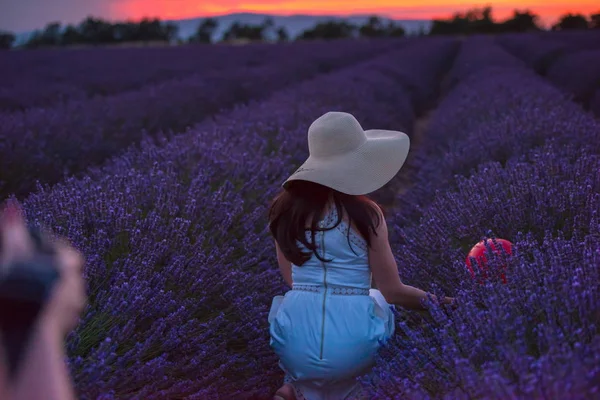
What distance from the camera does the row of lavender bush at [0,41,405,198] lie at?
15.8 ft

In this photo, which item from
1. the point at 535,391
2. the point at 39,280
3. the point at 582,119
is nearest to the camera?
the point at 39,280

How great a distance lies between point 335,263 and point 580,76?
9.46 metres

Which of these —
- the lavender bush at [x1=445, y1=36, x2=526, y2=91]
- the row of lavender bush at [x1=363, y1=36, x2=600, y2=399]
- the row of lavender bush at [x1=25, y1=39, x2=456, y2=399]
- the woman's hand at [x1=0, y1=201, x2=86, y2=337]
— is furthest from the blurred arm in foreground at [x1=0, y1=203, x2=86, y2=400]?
the lavender bush at [x1=445, y1=36, x2=526, y2=91]

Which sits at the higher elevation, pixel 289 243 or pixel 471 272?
pixel 289 243

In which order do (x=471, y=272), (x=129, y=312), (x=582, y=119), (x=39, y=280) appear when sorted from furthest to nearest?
1. (x=582, y=119)
2. (x=471, y=272)
3. (x=129, y=312)
4. (x=39, y=280)

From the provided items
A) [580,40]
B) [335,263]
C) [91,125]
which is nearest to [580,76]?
[91,125]

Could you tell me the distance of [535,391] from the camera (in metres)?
1.35

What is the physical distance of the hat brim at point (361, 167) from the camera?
222 cm

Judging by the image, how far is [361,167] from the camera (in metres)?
2.30

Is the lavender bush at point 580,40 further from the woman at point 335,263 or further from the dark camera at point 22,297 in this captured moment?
the dark camera at point 22,297

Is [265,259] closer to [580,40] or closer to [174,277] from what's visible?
[174,277]

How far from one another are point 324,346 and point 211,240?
34.8 inches

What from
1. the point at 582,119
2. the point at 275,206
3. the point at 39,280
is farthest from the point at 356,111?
the point at 39,280

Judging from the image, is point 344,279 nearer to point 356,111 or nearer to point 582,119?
point 582,119
